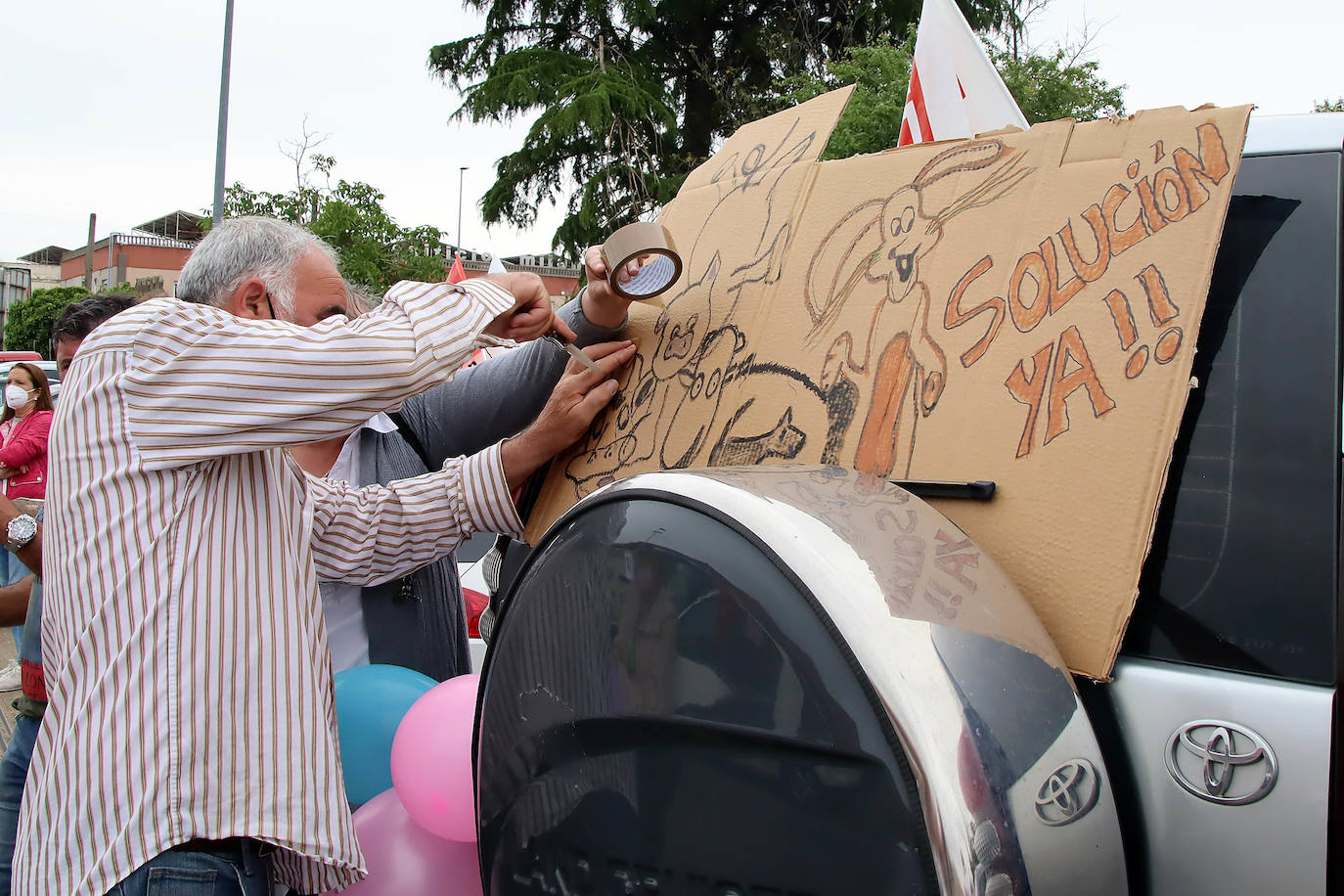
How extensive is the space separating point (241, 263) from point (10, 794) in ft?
3.67

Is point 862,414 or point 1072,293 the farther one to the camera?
point 862,414

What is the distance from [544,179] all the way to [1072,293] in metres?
17.0

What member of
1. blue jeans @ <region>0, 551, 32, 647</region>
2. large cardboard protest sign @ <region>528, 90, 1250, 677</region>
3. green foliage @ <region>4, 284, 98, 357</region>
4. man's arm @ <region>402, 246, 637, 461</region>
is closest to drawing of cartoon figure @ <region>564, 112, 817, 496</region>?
large cardboard protest sign @ <region>528, 90, 1250, 677</region>

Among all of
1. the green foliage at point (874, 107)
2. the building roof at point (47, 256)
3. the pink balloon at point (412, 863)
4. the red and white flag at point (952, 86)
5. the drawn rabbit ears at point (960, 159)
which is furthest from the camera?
the building roof at point (47, 256)

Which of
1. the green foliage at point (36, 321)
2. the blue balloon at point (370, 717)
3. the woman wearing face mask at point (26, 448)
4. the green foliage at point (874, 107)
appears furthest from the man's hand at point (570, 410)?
the green foliage at point (36, 321)

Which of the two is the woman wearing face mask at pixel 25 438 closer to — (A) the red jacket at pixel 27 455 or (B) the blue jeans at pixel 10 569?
(A) the red jacket at pixel 27 455

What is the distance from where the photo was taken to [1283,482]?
1.14 metres

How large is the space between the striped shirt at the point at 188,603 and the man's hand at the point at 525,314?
0.24 metres

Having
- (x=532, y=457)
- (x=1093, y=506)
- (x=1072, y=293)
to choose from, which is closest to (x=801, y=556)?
(x=1093, y=506)

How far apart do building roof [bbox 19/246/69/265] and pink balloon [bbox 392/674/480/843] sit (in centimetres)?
8565

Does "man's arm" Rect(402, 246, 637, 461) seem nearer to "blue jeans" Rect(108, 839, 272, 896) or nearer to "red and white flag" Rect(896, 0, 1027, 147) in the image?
"blue jeans" Rect(108, 839, 272, 896)

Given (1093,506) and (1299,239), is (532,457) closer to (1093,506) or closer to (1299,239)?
(1093,506)

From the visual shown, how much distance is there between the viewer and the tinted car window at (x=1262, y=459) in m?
1.10

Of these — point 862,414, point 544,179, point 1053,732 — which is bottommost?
point 1053,732
